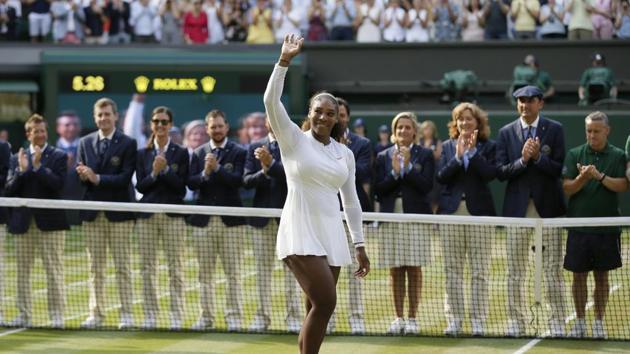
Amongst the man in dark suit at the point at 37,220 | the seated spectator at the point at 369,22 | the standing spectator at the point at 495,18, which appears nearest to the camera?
the man in dark suit at the point at 37,220

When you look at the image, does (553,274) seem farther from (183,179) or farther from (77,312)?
(77,312)

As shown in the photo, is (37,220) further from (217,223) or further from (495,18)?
(495,18)

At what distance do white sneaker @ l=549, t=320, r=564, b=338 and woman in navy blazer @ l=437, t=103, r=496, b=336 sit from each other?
0.65m

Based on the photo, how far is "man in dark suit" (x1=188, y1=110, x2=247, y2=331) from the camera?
13.3 metres

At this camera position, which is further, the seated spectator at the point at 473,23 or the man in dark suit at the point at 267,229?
the seated spectator at the point at 473,23

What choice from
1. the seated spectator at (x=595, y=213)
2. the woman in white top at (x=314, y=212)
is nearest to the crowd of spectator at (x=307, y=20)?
the seated spectator at (x=595, y=213)

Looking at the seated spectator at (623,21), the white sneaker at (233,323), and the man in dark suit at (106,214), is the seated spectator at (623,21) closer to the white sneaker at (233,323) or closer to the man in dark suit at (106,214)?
the man in dark suit at (106,214)

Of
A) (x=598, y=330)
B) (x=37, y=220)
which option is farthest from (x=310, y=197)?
(x=37, y=220)

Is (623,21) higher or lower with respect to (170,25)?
lower

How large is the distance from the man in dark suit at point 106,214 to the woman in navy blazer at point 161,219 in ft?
0.52

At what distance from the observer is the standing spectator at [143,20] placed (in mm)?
28094

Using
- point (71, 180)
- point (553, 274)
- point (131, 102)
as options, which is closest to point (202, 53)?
point (131, 102)

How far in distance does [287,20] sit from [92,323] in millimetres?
14992

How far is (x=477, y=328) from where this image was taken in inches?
507
